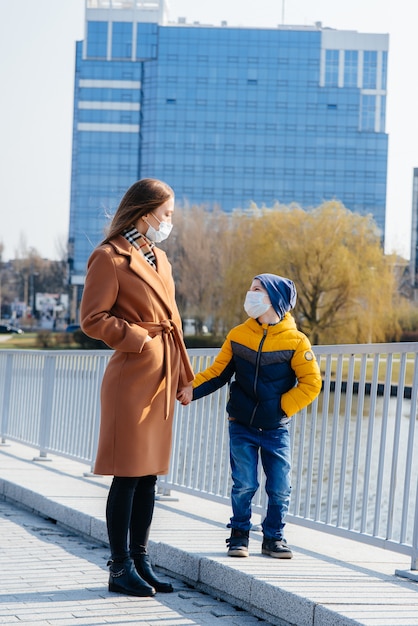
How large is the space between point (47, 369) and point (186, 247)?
185ft

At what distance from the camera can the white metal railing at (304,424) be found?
5230 millimetres

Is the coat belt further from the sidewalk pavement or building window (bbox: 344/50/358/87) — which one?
building window (bbox: 344/50/358/87)

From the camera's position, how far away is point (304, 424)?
6137 mm

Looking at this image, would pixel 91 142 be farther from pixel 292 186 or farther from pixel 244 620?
pixel 244 620

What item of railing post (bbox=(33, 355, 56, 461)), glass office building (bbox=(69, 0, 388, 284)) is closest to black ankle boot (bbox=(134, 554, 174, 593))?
railing post (bbox=(33, 355, 56, 461))

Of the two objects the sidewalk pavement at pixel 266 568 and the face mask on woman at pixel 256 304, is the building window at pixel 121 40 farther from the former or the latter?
the face mask on woman at pixel 256 304

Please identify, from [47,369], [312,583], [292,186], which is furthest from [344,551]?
[292,186]

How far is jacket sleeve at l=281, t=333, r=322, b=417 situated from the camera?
5.11m

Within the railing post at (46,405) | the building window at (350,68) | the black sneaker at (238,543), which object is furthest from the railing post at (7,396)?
the building window at (350,68)

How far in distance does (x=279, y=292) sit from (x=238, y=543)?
53.6 inches

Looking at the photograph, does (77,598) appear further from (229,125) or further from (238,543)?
(229,125)

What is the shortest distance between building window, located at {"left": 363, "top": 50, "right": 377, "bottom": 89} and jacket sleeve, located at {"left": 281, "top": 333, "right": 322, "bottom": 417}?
443 feet

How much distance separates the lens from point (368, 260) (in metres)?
47.1

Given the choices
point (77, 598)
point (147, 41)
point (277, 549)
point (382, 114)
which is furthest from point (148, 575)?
point (382, 114)
